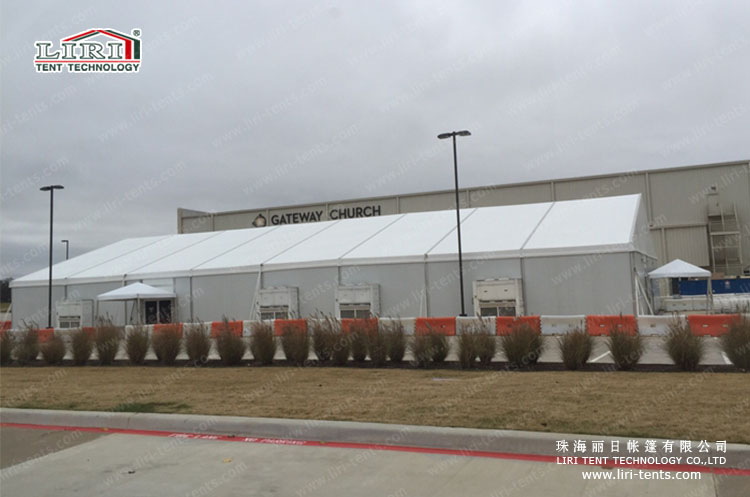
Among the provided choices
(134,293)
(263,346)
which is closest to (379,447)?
(263,346)

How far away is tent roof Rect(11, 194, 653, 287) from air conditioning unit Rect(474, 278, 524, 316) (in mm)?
1336

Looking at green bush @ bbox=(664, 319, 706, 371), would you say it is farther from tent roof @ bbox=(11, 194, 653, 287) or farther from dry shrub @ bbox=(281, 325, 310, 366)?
tent roof @ bbox=(11, 194, 653, 287)

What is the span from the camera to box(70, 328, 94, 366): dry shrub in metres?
16.0

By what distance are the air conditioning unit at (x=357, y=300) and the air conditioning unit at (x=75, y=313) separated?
14.2 metres

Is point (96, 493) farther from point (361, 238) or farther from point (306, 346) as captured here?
point (361, 238)

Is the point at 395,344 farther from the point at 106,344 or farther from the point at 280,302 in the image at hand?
the point at 280,302

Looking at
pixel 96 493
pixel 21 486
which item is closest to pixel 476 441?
pixel 96 493

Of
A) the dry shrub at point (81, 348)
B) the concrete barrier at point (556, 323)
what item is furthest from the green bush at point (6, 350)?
the concrete barrier at point (556, 323)

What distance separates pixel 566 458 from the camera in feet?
20.5

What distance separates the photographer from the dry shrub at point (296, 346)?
13.9 m

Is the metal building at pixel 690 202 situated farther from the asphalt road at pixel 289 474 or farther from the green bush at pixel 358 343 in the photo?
the asphalt road at pixel 289 474

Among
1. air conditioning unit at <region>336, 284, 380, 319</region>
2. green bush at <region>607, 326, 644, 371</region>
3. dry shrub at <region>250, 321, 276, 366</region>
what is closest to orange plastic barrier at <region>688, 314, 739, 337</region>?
green bush at <region>607, 326, 644, 371</region>

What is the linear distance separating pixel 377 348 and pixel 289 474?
744cm

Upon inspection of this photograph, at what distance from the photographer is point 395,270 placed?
89.6 feet
